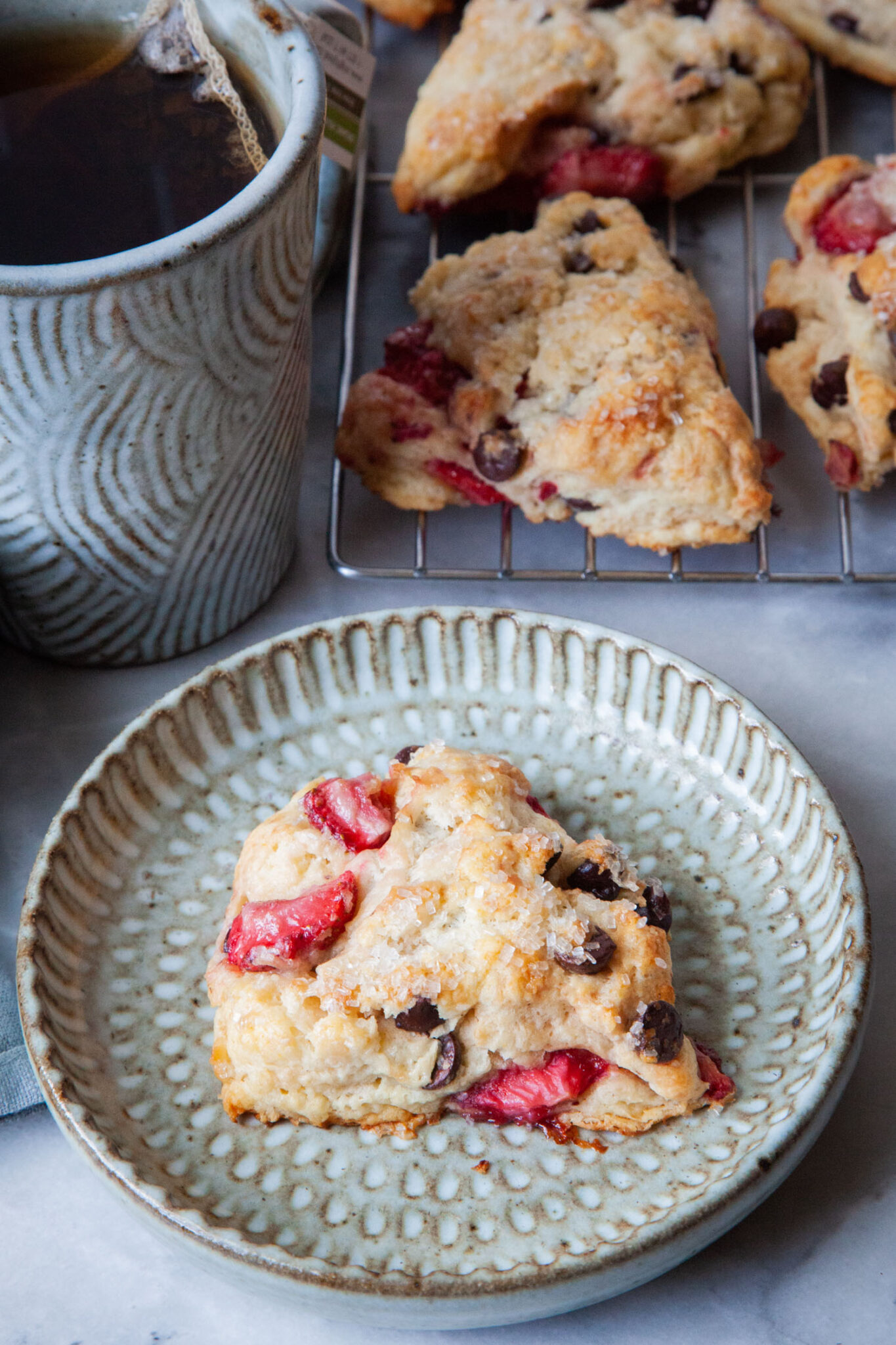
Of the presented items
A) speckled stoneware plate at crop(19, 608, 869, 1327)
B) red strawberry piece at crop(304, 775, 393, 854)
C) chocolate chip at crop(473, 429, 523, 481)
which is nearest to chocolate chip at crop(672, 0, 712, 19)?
chocolate chip at crop(473, 429, 523, 481)

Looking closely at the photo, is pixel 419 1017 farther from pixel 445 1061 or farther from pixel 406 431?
pixel 406 431

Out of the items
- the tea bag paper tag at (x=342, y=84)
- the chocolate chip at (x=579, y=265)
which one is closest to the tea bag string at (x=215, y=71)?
the tea bag paper tag at (x=342, y=84)

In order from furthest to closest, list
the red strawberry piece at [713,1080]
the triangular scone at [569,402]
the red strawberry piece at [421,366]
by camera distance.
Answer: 1. the red strawberry piece at [421,366]
2. the triangular scone at [569,402]
3. the red strawberry piece at [713,1080]

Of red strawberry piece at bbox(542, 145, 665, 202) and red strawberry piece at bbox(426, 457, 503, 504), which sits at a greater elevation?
red strawberry piece at bbox(542, 145, 665, 202)

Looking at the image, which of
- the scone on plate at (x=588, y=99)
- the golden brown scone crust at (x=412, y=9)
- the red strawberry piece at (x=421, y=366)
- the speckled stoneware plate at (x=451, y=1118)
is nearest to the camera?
the speckled stoneware plate at (x=451, y=1118)

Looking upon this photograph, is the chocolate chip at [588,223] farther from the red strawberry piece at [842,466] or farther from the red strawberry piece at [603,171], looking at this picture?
the red strawberry piece at [842,466]

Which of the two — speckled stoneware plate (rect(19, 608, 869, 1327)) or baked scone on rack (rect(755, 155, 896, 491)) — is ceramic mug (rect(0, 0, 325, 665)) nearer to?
speckled stoneware plate (rect(19, 608, 869, 1327))

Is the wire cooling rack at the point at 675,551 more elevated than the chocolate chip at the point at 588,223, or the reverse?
the chocolate chip at the point at 588,223
